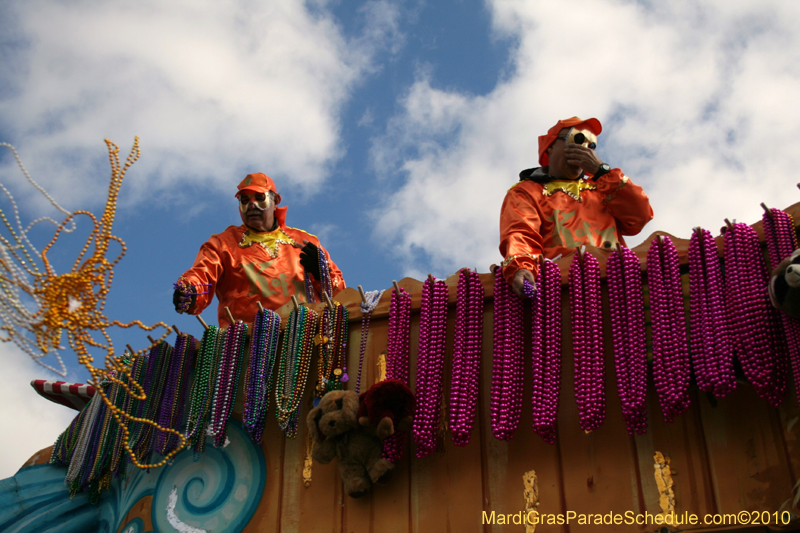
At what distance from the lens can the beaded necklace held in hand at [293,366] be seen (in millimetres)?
3807

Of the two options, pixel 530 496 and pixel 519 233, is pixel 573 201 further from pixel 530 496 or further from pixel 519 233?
pixel 530 496

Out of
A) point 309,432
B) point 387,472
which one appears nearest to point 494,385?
point 387,472

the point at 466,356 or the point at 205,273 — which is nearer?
the point at 466,356

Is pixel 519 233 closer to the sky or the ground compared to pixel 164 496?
closer to the sky

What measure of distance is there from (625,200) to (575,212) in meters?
0.25

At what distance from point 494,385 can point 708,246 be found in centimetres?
103

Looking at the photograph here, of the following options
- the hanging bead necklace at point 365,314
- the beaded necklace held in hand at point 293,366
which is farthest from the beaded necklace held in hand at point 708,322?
the beaded necklace held in hand at point 293,366

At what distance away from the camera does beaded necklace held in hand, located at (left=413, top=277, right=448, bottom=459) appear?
3.41m

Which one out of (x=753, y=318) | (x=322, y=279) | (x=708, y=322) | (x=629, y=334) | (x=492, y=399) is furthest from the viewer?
(x=322, y=279)

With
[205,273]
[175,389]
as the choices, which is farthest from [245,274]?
[175,389]

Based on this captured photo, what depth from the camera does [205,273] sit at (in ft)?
15.0

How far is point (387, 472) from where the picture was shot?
136 inches

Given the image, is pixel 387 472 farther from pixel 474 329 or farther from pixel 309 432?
pixel 474 329

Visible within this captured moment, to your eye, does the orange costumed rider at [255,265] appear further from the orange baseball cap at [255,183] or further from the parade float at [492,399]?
the parade float at [492,399]
